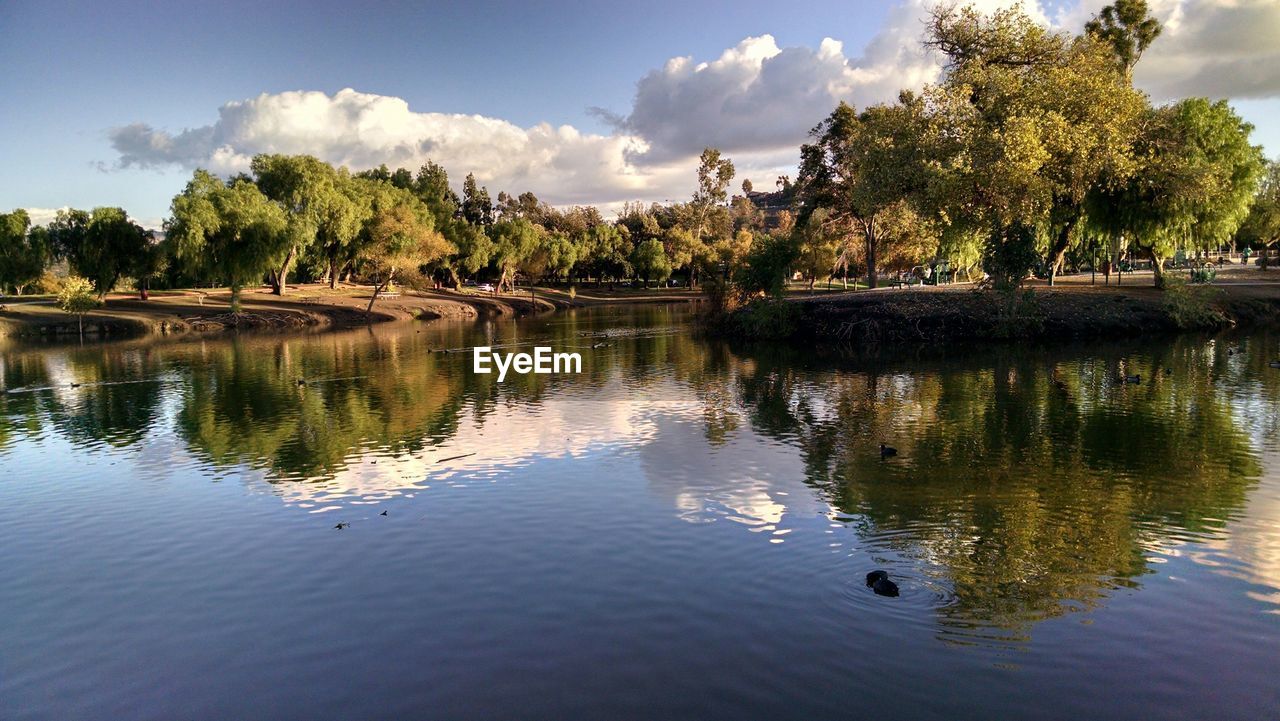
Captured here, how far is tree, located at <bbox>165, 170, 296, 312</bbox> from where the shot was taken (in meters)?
86.2

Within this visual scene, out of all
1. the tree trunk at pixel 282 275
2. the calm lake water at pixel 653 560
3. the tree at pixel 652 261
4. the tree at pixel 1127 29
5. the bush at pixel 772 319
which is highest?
the tree at pixel 1127 29

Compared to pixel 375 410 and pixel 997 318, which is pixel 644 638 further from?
pixel 997 318

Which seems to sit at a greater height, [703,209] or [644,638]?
[703,209]

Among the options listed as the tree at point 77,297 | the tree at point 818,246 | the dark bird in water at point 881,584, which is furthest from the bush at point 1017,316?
the tree at point 77,297

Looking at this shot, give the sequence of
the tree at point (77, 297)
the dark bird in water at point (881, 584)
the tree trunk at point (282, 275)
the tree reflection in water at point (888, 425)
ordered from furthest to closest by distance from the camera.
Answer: the tree trunk at point (282, 275) → the tree at point (77, 297) → the tree reflection in water at point (888, 425) → the dark bird in water at point (881, 584)

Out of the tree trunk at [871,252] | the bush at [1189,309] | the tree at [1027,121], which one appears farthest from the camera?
the tree trunk at [871,252]

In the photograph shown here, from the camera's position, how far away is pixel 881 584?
1345 cm

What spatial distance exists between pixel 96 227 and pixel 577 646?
10280 cm

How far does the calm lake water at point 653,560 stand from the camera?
10.9 m

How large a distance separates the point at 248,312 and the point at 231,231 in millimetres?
9603

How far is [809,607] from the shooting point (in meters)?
13.1

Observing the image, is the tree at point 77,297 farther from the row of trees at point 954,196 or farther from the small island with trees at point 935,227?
the row of trees at point 954,196

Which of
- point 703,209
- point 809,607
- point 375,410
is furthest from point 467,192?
point 809,607

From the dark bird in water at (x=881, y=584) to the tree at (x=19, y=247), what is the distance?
4594 inches
